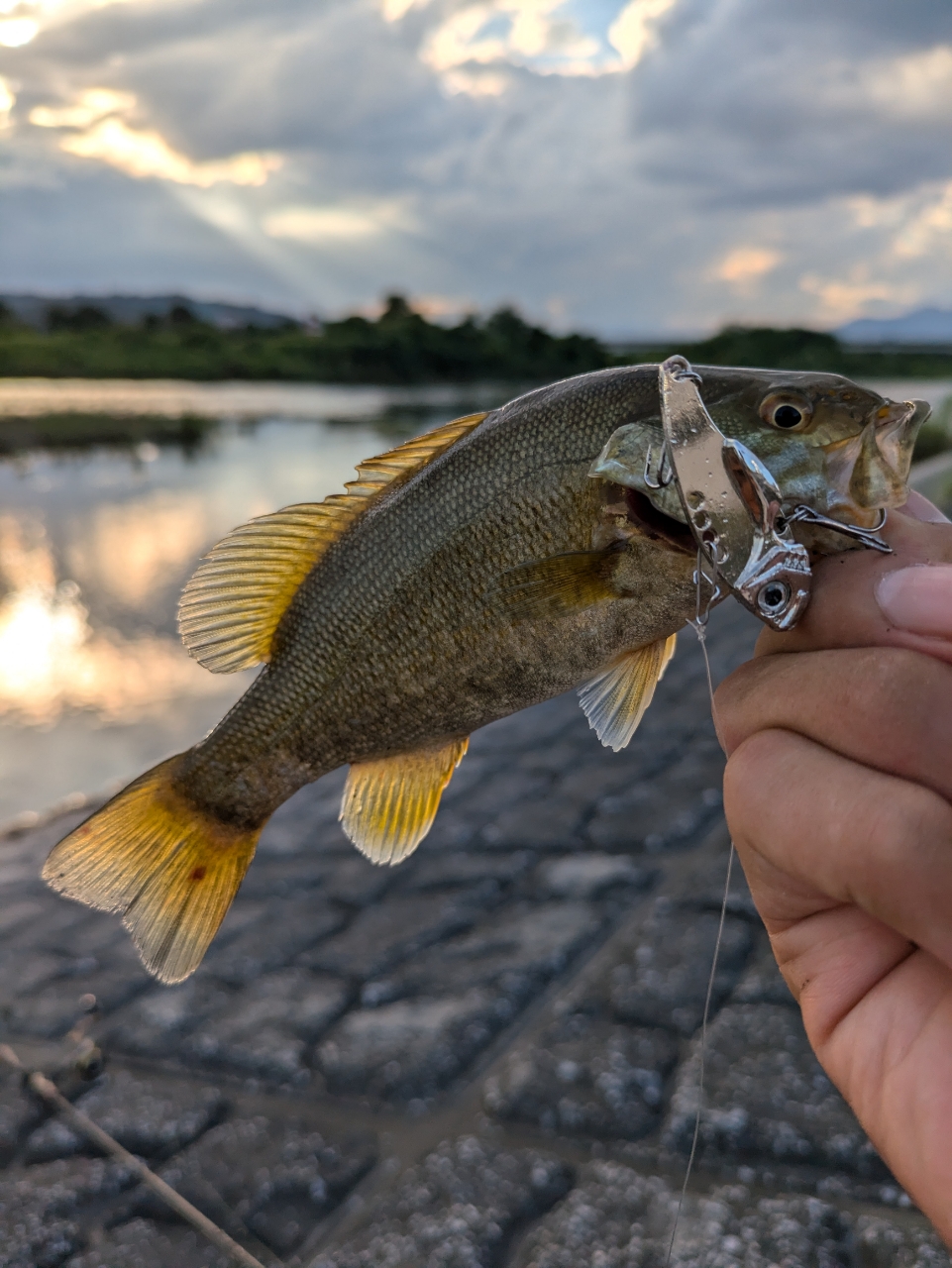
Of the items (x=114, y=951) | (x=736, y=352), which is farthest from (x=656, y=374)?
(x=736, y=352)

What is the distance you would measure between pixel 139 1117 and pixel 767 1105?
1.87m

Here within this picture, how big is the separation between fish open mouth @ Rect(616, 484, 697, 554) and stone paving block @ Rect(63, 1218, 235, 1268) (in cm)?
217

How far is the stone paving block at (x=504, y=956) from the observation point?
10.5 ft

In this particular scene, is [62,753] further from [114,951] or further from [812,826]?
[812,826]

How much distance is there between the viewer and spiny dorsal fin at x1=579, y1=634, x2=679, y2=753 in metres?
1.56

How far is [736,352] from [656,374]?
3.78 metres

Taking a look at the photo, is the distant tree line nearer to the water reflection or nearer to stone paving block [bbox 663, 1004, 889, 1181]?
the water reflection

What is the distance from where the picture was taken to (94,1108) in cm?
287

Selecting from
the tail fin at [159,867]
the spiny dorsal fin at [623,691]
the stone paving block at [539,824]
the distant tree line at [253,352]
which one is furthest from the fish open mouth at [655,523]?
the distant tree line at [253,352]

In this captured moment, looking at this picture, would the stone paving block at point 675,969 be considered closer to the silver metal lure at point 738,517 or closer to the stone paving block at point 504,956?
the stone paving block at point 504,956

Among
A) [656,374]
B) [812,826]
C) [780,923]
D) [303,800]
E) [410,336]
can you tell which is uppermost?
[410,336]

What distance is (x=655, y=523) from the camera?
1.41 meters

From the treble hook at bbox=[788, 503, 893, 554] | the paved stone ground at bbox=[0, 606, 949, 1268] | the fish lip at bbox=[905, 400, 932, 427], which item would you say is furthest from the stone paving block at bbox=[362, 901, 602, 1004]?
the fish lip at bbox=[905, 400, 932, 427]

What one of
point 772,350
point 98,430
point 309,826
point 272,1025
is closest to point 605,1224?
point 272,1025
